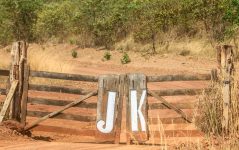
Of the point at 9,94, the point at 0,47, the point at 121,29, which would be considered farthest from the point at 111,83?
the point at 0,47

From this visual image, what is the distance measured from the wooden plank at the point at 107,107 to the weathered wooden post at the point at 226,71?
1.87 m

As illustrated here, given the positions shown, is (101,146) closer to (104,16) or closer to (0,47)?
(104,16)

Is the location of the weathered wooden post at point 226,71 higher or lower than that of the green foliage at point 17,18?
lower

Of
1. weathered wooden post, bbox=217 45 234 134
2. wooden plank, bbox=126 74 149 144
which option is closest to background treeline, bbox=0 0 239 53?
weathered wooden post, bbox=217 45 234 134

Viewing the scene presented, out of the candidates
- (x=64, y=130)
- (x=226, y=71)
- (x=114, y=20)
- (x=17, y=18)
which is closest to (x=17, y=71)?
(x=64, y=130)

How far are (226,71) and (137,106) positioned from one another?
1703 mm

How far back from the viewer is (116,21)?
32.4 m

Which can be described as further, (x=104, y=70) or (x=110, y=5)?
(x=110, y=5)

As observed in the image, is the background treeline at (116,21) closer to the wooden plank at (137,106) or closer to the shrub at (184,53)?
the shrub at (184,53)

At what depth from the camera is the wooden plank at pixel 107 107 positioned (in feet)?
30.7

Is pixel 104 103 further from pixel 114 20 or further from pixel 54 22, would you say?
pixel 54 22

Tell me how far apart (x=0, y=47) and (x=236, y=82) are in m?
30.6

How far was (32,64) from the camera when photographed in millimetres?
18297

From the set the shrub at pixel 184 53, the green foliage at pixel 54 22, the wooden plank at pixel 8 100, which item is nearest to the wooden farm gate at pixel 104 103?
the wooden plank at pixel 8 100
